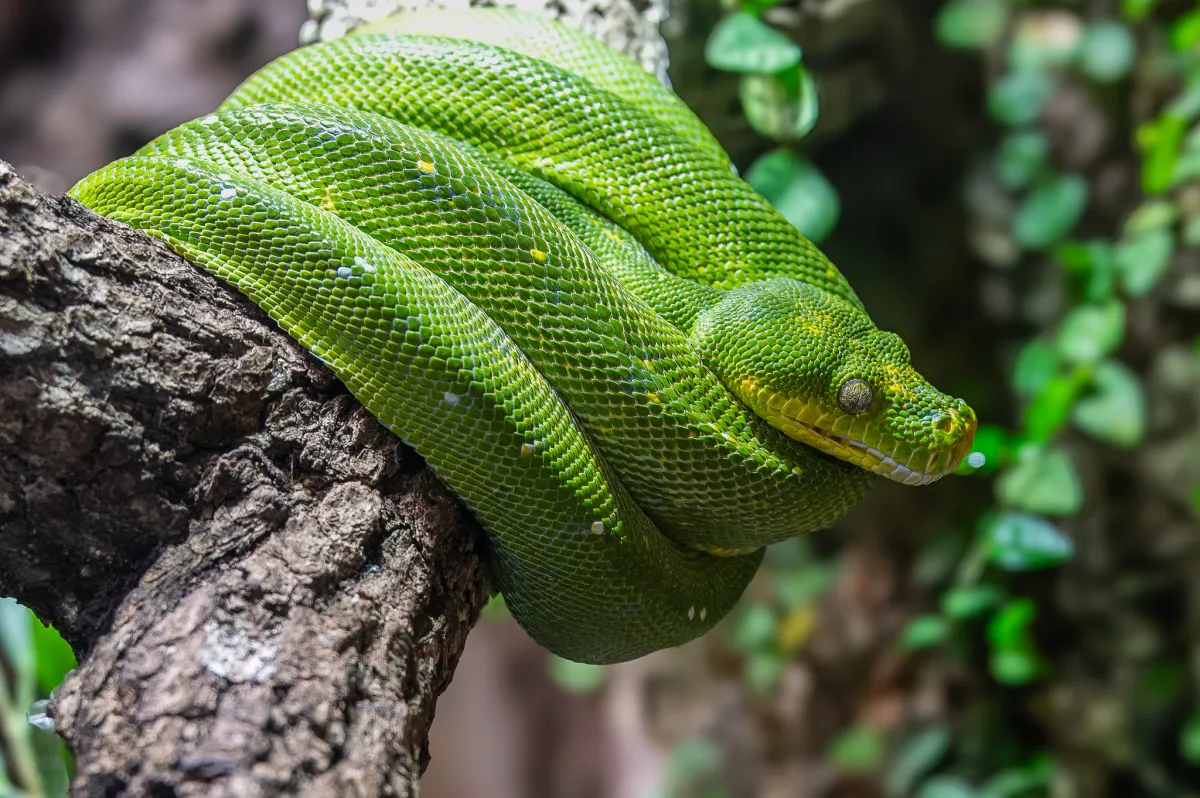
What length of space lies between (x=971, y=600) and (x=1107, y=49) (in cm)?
197

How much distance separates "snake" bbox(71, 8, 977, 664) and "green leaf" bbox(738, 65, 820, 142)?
23.1 inches

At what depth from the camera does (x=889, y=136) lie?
3576mm

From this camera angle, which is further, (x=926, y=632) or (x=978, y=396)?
(x=978, y=396)

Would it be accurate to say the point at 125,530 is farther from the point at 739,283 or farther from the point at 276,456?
the point at 739,283

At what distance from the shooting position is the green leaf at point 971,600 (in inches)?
120

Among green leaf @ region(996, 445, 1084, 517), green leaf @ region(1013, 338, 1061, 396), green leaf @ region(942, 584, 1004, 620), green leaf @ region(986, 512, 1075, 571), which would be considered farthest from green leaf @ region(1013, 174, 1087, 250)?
green leaf @ region(942, 584, 1004, 620)

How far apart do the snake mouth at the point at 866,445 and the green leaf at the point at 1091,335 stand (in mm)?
1519

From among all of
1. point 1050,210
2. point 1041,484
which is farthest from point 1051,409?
point 1050,210

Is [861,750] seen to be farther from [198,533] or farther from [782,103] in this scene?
[198,533]

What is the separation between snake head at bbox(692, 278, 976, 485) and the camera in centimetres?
142

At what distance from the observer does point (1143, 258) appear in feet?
8.91

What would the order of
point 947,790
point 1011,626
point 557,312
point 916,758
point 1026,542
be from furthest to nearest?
point 916,758, point 947,790, point 1011,626, point 1026,542, point 557,312

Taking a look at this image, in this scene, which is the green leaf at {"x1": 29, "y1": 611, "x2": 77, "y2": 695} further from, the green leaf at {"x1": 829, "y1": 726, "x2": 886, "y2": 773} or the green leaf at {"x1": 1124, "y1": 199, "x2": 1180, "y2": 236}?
the green leaf at {"x1": 1124, "y1": 199, "x2": 1180, "y2": 236}

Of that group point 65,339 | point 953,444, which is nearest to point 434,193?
point 65,339
